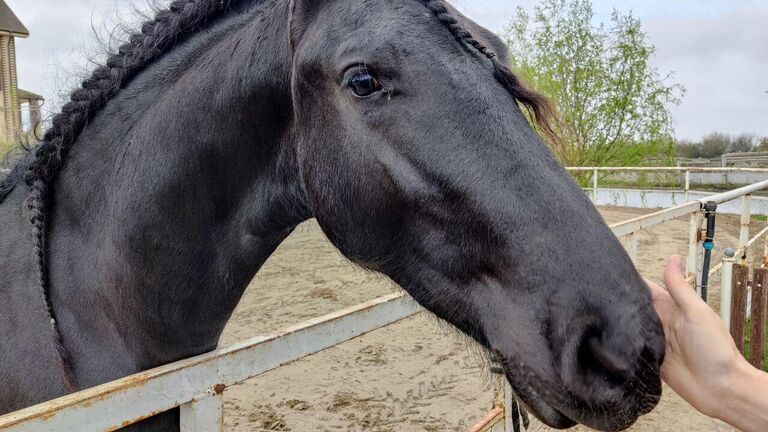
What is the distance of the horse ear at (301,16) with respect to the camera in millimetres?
1539

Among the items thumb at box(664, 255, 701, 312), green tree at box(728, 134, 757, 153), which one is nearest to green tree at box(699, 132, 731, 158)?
green tree at box(728, 134, 757, 153)

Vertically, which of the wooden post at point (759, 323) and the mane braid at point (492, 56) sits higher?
the mane braid at point (492, 56)

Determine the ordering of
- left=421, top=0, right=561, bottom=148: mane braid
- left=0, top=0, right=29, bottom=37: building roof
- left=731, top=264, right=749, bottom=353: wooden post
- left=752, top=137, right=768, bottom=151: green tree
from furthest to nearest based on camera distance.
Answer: left=752, top=137, right=768, bottom=151: green tree
left=0, top=0, right=29, bottom=37: building roof
left=731, top=264, right=749, bottom=353: wooden post
left=421, top=0, right=561, bottom=148: mane braid

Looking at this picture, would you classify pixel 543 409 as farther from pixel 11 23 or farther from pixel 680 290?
pixel 11 23

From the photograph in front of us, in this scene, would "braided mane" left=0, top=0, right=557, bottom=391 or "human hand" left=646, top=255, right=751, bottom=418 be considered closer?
"human hand" left=646, top=255, right=751, bottom=418

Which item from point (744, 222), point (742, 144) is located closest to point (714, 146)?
point (742, 144)

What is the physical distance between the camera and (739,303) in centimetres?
486

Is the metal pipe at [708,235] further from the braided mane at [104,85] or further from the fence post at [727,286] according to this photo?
the braided mane at [104,85]

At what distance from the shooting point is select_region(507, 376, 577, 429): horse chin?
3.89 ft

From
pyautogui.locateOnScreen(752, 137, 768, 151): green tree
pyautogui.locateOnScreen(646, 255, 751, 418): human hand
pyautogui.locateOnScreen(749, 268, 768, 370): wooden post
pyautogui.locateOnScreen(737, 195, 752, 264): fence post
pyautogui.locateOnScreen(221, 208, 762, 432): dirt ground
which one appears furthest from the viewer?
pyautogui.locateOnScreen(752, 137, 768, 151): green tree

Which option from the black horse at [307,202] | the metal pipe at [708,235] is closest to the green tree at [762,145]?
the metal pipe at [708,235]

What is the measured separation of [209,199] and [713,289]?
25.5ft

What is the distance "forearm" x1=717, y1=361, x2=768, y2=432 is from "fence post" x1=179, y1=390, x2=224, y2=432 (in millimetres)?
1311

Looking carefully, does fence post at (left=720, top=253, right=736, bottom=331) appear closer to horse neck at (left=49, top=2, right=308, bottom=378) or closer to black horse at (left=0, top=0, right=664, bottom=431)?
black horse at (left=0, top=0, right=664, bottom=431)
